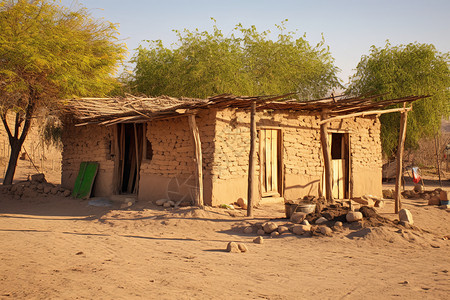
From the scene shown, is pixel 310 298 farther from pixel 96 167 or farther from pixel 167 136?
pixel 96 167

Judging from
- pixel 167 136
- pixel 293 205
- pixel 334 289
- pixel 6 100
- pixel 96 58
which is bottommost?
pixel 334 289

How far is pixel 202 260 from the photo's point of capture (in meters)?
5.40

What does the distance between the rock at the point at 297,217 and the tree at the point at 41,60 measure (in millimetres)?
6327

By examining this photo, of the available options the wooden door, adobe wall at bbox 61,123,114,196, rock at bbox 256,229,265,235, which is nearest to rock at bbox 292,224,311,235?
rock at bbox 256,229,265,235

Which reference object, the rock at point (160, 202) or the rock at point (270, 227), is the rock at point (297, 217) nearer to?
the rock at point (270, 227)

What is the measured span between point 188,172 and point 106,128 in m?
3.10

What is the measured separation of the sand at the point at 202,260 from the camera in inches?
163

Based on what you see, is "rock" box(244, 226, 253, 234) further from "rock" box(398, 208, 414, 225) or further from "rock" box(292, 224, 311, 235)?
"rock" box(398, 208, 414, 225)

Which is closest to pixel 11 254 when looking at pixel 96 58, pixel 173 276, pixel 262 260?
pixel 173 276

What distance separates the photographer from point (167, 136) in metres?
9.73

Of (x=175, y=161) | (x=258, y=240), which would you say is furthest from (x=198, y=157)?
(x=258, y=240)

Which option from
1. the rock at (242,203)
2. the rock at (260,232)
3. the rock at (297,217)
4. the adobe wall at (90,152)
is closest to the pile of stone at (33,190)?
the adobe wall at (90,152)

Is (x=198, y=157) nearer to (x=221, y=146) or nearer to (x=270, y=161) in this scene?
(x=221, y=146)

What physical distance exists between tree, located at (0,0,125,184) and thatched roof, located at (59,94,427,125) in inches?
23.8
